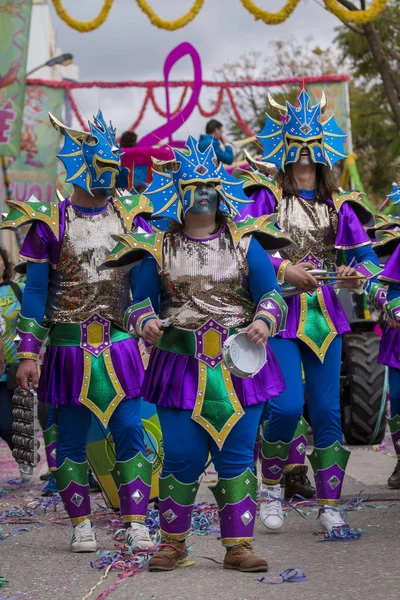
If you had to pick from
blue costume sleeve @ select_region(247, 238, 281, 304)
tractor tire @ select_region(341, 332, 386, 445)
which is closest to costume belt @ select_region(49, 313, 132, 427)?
blue costume sleeve @ select_region(247, 238, 281, 304)

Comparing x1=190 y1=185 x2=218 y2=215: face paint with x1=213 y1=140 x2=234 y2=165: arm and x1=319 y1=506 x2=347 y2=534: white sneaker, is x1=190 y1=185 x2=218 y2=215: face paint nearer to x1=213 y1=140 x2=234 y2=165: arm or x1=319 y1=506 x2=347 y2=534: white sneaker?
x1=319 y1=506 x2=347 y2=534: white sneaker

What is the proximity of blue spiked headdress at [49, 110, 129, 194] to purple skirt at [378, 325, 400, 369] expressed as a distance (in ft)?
6.64

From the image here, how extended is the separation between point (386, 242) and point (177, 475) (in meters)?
2.61

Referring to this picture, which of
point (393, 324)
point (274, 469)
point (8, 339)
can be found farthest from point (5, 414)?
point (393, 324)

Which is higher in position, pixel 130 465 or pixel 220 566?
pixel 130 465

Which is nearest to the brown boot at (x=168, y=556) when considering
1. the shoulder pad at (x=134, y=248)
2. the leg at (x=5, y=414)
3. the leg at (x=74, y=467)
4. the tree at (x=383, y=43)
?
the leg at (x=74, y=467)

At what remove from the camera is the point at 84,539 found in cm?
608

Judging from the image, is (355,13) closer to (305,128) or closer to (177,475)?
(305,128)

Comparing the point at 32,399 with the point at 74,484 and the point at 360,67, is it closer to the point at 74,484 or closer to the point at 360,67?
the point at 74,484

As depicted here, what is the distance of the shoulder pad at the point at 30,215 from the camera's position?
616 cm

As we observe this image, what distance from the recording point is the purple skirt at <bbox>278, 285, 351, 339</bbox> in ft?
20.9

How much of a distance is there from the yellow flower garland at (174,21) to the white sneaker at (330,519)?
29.9 feet

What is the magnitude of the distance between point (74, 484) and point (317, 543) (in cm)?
123

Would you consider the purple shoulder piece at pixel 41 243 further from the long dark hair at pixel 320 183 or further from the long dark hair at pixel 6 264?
the long dark hair at pixel 6 264
